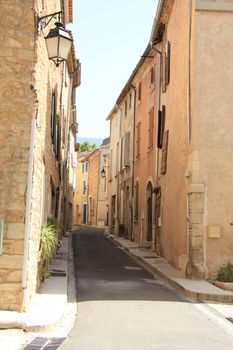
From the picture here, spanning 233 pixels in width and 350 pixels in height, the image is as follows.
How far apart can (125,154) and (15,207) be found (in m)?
19.7

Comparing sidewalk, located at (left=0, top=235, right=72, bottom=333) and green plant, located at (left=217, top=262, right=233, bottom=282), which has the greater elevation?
green plant, located at (left=217, top=262, right=233, bottom=282)

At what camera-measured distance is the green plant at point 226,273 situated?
1117 cm

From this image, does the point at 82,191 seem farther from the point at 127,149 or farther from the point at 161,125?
the point at 161,125

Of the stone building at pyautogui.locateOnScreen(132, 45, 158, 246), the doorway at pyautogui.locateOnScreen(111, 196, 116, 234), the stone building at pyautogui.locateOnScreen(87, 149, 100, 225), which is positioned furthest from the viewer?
the stone building at pyautogui.locateOnScreen(87, 149, 100, 225)

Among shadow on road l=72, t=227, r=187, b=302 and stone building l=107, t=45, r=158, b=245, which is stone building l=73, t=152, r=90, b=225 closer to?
stone building l=107, t=45, r=158, b=245

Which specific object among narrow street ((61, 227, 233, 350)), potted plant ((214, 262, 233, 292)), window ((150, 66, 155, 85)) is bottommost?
narrow street ((61, 227, 233, 350))

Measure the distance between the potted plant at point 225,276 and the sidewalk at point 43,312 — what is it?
140 inches

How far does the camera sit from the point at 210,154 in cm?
1190

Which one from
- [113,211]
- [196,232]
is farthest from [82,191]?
[196,232]

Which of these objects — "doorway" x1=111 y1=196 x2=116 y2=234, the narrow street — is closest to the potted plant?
the narrow street

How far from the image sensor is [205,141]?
11930 millimetres

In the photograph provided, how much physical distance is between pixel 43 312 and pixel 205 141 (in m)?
6.49

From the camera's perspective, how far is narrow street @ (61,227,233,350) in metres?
5.97

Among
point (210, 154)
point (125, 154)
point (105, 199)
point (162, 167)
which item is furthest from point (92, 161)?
point (210, 154)
